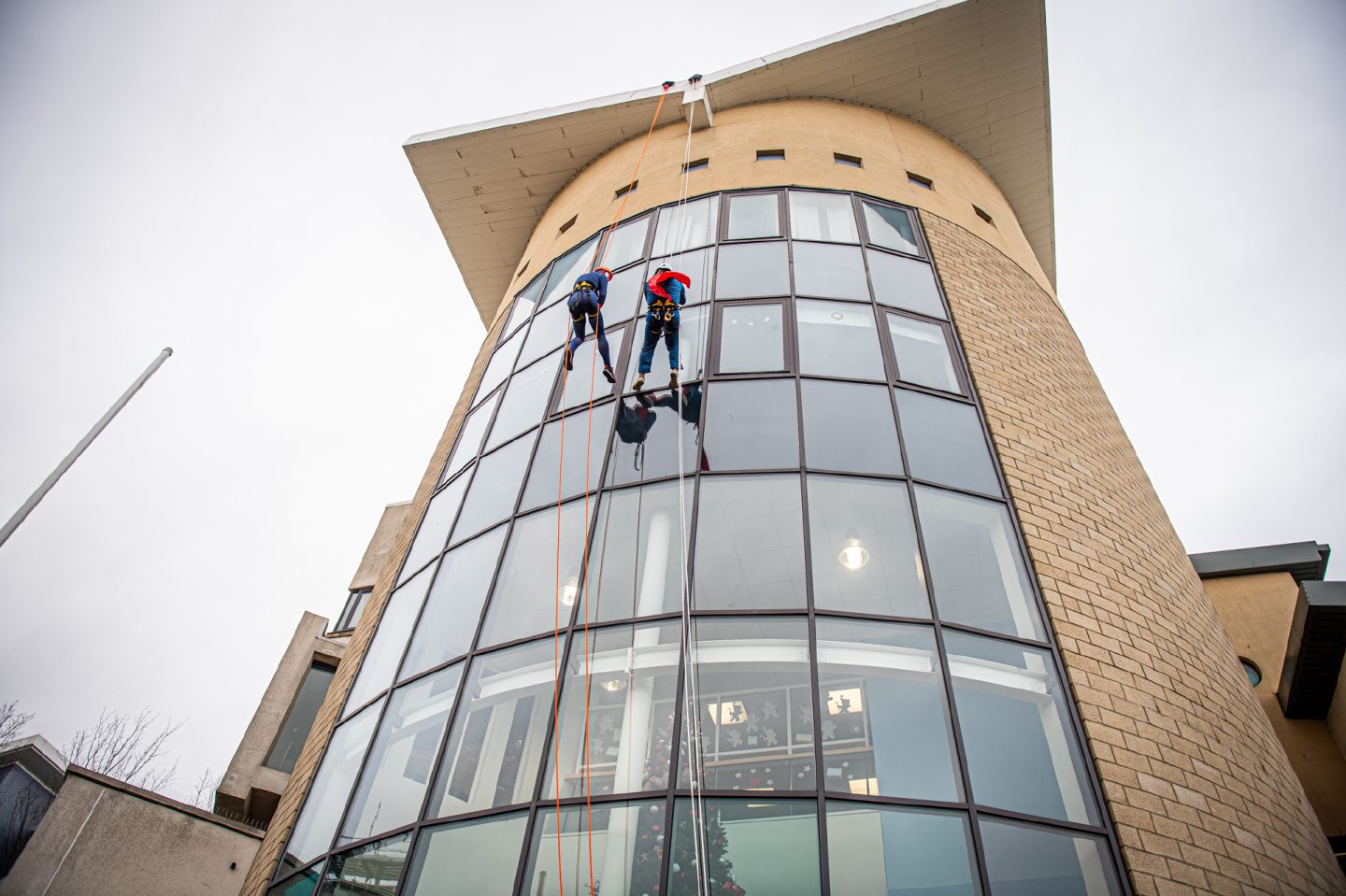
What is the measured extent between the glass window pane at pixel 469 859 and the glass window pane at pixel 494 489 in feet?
10.3

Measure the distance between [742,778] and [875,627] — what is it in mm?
1511

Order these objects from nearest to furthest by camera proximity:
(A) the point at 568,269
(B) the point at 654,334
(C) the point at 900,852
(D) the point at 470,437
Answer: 1. (C) the point at 900,852
2. (B) the point at 654,334
3. (D) the point at 470,437
4. (A) the point at 568,269

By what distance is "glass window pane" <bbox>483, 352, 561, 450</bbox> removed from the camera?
8680mm

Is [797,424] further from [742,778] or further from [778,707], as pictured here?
[742,778]

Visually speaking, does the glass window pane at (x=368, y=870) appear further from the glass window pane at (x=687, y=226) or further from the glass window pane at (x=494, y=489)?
the glass window pane at (x=687, y=226)

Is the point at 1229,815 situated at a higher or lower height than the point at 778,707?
lower

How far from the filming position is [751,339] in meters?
8.14

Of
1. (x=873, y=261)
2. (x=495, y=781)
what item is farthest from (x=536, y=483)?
(x=873, y=261)

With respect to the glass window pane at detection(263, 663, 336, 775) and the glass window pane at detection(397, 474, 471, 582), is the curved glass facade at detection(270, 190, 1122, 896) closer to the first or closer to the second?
the glass window pane at detection(397, 474, 471, 582)

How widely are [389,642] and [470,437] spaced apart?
2.99 m

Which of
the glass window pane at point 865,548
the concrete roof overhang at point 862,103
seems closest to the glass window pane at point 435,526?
the glass window pane at point 865,548

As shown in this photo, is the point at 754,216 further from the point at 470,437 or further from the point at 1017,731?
the point at 1017,731

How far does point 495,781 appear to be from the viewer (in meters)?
5.20

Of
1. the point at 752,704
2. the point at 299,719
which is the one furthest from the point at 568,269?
the point at 299,719
